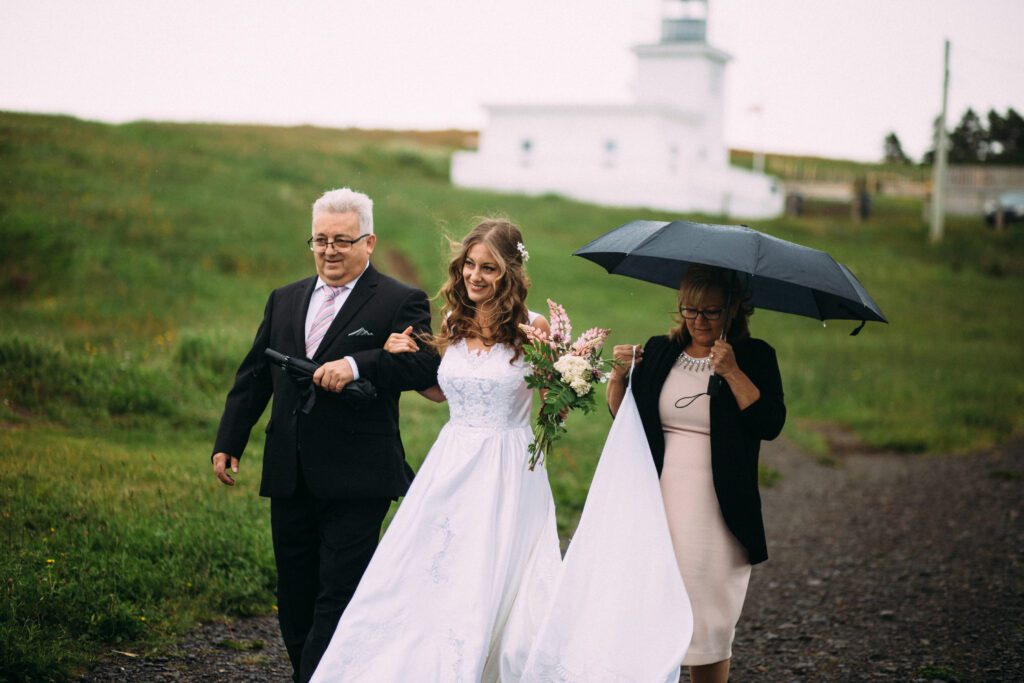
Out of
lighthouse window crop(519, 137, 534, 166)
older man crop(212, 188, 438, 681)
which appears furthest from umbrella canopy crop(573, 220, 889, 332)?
lighthouse window crop(519, 137, 534, 166)

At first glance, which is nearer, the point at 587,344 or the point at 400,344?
the point at 587,344

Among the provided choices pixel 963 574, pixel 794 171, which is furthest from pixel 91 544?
pixel 794 171

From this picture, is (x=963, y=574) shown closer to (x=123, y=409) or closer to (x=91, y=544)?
(x=91, y=544)

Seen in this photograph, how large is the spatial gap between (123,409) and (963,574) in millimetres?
8302

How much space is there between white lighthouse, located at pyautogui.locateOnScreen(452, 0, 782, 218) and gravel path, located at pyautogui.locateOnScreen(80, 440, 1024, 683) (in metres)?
29.9

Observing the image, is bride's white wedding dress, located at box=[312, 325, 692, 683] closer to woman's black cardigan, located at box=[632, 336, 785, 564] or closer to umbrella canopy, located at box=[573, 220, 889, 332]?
woman's black cardigan, located at box=[632, 336, 785, 564]

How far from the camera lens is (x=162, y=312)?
17391 mm

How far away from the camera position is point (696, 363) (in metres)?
5.33

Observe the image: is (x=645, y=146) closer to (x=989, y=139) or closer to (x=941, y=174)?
(x=941, y=174)

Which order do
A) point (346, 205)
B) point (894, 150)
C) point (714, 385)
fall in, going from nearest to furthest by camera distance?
point (714, 385) → point (346, 205) → point (894, 150)

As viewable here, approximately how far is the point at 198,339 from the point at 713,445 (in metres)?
10.1

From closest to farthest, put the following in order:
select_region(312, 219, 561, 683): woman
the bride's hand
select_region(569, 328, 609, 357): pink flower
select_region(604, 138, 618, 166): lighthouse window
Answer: select_region(312, 219, 561, 683): woman
select_region(569, 328, 609, 357): pink flower
the bride's hand
select_region(604, 138, 618, 166): lighthouse window

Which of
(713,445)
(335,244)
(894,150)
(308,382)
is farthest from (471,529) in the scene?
(894,150)

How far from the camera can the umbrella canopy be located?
4859 mm
